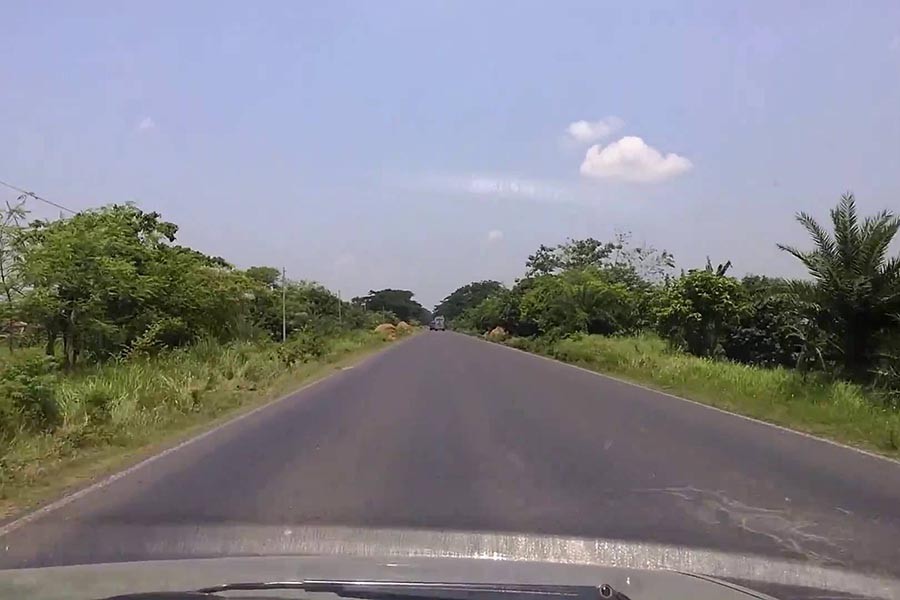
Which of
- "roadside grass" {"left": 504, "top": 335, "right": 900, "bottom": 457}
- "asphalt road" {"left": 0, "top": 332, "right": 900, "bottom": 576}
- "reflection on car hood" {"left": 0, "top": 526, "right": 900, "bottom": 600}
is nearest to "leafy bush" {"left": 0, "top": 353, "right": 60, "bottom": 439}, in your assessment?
"asphalt road" {"left": 0, "top": 332, "right": 900, "bottom": 576}

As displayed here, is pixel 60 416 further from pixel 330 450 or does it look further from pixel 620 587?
pixel 620 587

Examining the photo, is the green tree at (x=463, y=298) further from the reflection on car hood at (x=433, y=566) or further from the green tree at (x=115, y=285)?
the reflection on car hood at (x=433, y=566)

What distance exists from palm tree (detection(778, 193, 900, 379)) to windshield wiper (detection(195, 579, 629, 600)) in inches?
710

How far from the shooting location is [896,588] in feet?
19.8

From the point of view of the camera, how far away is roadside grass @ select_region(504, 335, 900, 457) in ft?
46.4

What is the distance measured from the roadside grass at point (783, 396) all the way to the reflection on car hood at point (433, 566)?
21.8 feet

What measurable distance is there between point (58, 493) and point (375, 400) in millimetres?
10307

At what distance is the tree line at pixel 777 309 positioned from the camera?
2019 cm

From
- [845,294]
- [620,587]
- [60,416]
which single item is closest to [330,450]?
[60,416]

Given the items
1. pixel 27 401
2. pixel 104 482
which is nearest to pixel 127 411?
pixel 27 401

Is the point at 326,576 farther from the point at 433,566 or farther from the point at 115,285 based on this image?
the point at 115,285

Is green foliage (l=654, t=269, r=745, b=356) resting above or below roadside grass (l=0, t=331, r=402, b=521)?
above

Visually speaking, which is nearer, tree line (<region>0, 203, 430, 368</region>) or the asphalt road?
the asphalt road

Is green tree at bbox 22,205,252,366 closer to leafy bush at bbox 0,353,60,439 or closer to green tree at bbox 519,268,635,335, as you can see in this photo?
leafy bush at bbox 0,353,60,439
